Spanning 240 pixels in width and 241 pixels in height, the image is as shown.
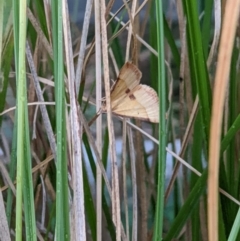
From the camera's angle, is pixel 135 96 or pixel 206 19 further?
pixel 206 19

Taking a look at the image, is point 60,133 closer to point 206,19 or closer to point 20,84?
point 20,84

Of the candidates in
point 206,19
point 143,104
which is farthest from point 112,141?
point 206,19

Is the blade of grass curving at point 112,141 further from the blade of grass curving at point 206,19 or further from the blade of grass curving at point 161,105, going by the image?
the blade of grass curving at point 206,19

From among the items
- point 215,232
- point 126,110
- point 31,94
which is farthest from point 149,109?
point 31,94

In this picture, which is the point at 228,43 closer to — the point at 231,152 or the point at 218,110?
the point at 218,110

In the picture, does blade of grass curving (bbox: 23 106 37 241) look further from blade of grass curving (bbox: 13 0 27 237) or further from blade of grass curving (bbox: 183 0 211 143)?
blade of grass curving (bbox: 183 0 211 143)

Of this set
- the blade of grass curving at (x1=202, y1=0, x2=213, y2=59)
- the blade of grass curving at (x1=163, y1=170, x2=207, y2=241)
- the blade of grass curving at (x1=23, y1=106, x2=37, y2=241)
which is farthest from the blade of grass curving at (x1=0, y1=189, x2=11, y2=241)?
the blade of grass curving at (x1=202, y1=0, x2=213, y2=59)
